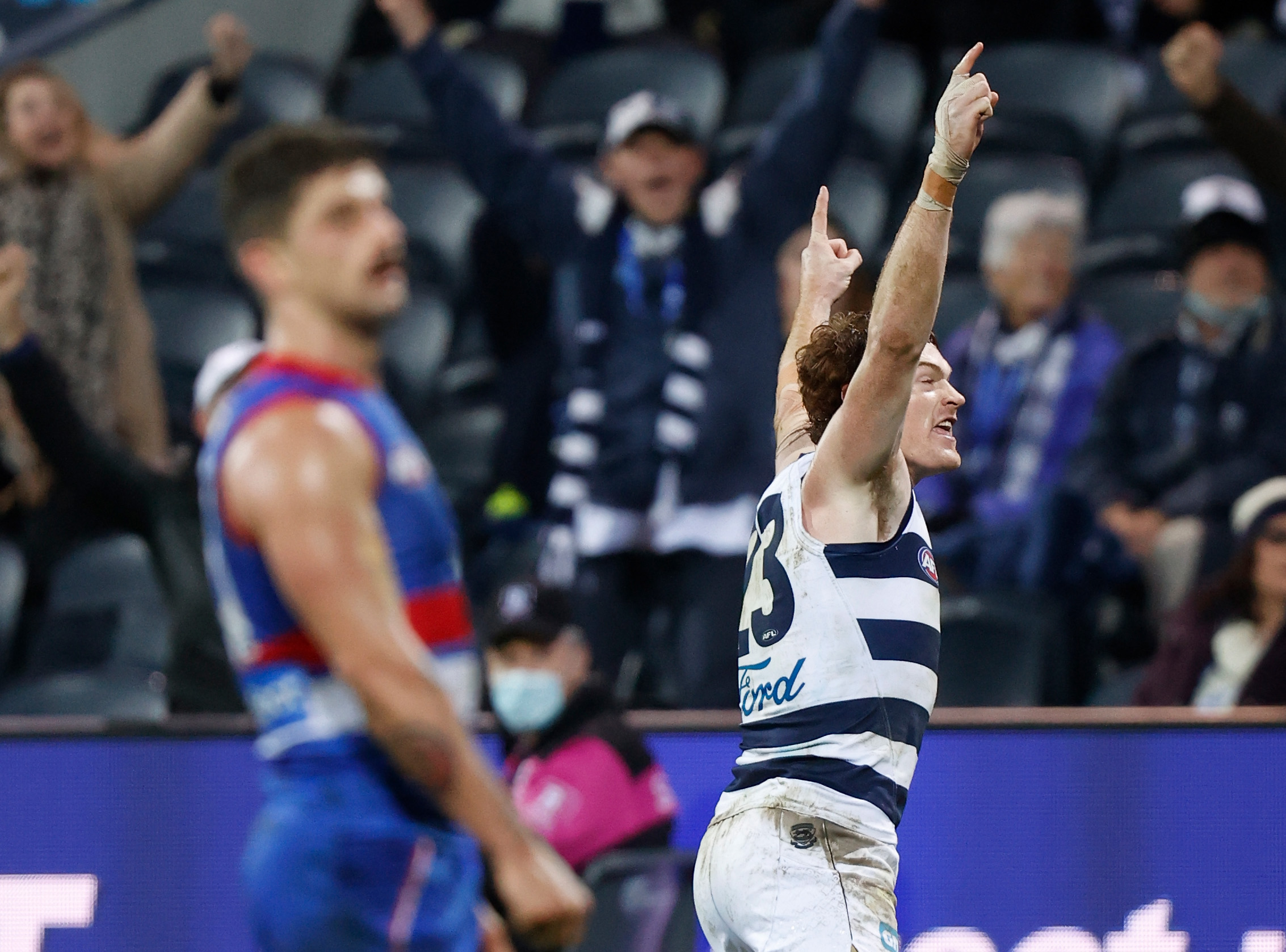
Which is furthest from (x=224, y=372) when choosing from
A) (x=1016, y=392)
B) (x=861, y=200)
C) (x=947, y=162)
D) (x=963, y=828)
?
(x=861, y=200)

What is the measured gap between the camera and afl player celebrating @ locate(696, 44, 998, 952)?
364 centimetres

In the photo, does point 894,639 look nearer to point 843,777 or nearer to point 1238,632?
point 843,777

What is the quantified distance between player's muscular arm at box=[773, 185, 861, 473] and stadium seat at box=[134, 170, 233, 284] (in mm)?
5249

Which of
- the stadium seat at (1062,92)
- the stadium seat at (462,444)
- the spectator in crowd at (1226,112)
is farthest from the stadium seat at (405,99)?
the spectator in crowd at (1226,112)

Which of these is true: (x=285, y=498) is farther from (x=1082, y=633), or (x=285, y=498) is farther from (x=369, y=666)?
(x=1082, y=633)

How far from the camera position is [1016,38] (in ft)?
29.7

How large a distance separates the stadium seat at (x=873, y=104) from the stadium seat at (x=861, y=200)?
0.41m

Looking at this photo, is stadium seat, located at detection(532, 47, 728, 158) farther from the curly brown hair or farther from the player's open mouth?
the player's open mouth

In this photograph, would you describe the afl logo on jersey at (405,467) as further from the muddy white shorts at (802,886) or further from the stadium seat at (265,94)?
the stadium seat at (265,94)

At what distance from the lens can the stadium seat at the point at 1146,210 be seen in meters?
8.07

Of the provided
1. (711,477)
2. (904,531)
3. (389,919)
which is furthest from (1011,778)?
(389,919)

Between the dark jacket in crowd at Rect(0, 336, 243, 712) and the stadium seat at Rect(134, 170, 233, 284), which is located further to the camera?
the stadium seat at Rect(134, 170, 233, 284)

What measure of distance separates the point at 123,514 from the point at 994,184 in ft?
13.2

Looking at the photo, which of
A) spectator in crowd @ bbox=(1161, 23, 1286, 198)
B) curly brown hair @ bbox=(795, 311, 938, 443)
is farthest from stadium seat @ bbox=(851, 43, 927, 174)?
curly brown hair @ bbox=(795, 311, 938, 443)
